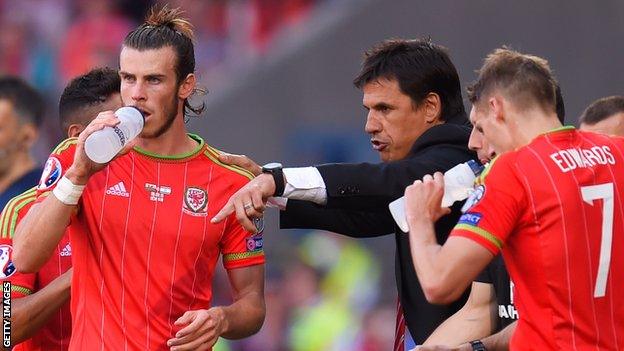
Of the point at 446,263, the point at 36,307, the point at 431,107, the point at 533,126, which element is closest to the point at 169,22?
the point at 431,107

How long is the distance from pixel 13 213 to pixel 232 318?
1075 mm

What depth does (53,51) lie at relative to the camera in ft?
44.8

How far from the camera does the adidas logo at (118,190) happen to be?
544 cm

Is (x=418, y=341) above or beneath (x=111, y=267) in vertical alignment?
beneath

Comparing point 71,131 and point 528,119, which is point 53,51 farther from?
point 528,119

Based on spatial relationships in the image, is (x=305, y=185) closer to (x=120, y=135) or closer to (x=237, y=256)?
(x=237, y=256)

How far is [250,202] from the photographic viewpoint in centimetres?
516

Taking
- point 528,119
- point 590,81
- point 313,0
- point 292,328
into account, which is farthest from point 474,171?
point 313,0

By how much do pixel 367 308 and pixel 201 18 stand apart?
358 cm

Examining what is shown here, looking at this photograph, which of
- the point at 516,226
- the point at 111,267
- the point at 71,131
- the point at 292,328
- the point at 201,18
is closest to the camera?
the point at 516,226

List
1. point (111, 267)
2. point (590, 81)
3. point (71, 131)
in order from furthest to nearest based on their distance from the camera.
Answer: point (590, 81) < point (71, 131) < point (111, 267)

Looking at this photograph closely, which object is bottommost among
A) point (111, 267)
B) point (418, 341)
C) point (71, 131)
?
point (418, 341)

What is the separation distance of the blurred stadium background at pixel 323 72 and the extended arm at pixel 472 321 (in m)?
5.99

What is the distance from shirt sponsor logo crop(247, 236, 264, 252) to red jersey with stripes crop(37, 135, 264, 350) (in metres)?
0.15
